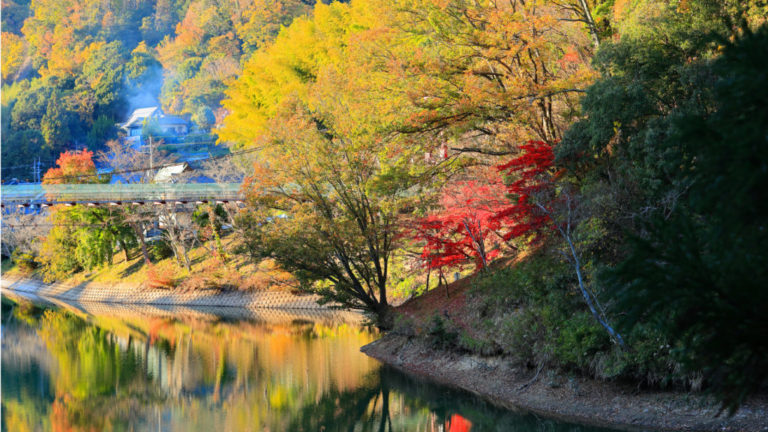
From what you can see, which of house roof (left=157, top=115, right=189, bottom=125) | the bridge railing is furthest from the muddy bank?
house roof (left=157, top=115, right=189, bottom=125)

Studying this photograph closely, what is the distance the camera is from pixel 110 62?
224 feet

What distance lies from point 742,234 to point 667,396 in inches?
221

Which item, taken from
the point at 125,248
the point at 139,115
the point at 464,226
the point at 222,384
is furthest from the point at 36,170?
the point at 464,226

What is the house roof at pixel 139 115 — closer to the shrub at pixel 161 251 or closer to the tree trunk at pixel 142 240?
the shrub at pixel 161 251

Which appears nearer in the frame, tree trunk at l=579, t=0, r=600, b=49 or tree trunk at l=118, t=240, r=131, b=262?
tree trunk at l=579, t=0, r=600, b=49

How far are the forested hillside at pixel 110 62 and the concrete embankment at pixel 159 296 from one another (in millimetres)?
20364

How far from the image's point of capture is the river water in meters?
11.1

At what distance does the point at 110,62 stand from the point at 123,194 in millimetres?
47194

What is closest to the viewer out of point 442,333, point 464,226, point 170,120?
point 442,333

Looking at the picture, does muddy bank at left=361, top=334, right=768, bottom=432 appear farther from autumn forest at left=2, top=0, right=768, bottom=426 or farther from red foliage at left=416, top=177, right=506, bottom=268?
red foliage at left=416, top=177, right=506, bottom=268

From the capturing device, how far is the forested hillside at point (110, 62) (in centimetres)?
5884

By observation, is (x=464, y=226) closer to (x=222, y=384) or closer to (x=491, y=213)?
(x=491, y=213)

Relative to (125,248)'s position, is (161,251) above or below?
below

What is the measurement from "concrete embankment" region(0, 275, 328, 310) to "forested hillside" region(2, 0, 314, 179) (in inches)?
802
